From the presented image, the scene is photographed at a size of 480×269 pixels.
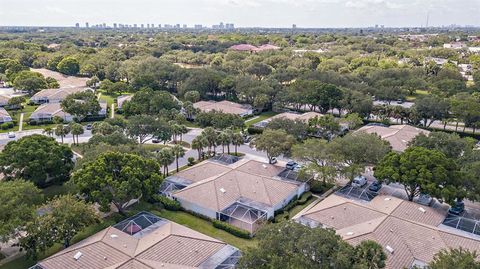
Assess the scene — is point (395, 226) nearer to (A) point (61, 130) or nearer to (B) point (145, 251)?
(B) point (145, 251)

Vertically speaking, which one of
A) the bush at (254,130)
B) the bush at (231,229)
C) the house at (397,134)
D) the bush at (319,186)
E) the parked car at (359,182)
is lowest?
the bush at (231,229)

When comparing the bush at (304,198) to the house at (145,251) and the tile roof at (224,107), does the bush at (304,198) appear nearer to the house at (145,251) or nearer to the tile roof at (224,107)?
the house at (145,251)

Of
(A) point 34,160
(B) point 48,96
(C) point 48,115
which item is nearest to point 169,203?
(A) point 34,160

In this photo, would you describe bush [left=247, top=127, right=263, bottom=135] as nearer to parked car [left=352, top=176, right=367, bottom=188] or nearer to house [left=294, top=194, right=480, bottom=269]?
parked car [left=352, top=176, right=367, bottom=188]

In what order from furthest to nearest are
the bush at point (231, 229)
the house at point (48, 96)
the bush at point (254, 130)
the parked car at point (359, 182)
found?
the house at point (48, 96), the bush at point (254, 130), the parked car at point (359, 182), the bush at point (231, 229)

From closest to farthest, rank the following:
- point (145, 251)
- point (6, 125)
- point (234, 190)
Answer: point (145, 251), point (234, 190), point (6, 125)

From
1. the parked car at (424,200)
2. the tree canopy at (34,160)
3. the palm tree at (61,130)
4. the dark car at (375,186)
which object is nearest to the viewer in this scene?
the tree canopy at (34,160)

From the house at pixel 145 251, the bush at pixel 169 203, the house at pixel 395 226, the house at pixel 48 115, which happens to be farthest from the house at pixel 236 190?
the house at pixel 48 115
